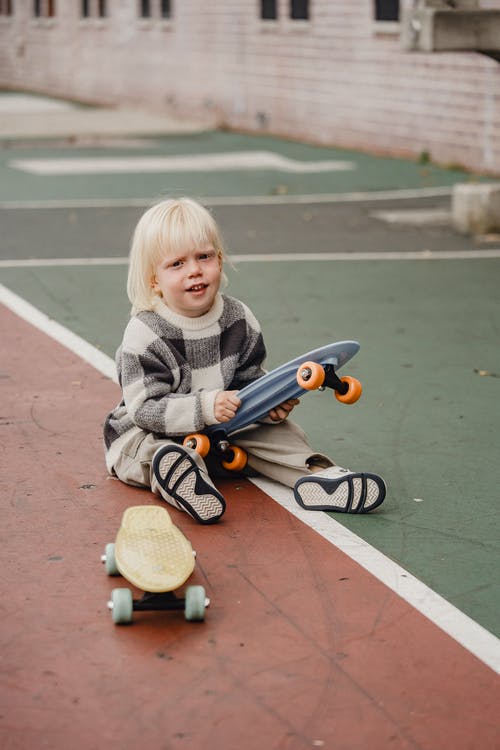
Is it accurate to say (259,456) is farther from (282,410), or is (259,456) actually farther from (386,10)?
(386,10)

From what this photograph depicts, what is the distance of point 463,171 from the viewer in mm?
17531

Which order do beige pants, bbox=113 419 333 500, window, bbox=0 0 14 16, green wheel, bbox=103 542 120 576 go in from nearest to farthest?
green wheel, bbox=103 542 120 576 → beige pants, bbox=113 419 333 500 → window, bbox=0 0 14 16

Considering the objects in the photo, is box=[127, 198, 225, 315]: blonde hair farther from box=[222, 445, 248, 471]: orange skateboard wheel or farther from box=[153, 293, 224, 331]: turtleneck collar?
box=[222, 445, 248, 471]: orange skateboard wheel

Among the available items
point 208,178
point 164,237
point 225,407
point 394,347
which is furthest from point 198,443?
point 208,178

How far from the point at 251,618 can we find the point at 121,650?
435 mm

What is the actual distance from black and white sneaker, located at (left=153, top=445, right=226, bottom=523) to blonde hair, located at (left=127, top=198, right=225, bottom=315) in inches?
28.0

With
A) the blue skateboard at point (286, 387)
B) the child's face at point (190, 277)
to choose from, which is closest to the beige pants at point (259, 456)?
the blue skateboard at point (286, 387)

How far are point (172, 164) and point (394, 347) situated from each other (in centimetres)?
1088

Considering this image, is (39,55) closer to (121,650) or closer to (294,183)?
(294,183)

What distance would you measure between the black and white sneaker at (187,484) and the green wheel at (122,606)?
858 millimetres

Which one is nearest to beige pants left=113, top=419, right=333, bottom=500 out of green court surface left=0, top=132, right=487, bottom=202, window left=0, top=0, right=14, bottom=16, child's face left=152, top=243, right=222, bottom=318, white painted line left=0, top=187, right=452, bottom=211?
child's face left=152, top=243, right=222, bottom=318

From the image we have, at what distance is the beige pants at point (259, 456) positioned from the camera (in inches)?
205

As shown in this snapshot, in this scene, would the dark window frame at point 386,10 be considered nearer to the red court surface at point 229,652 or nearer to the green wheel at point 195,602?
the red court surface at point 229,652

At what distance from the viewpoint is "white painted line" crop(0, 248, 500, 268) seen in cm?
1059
